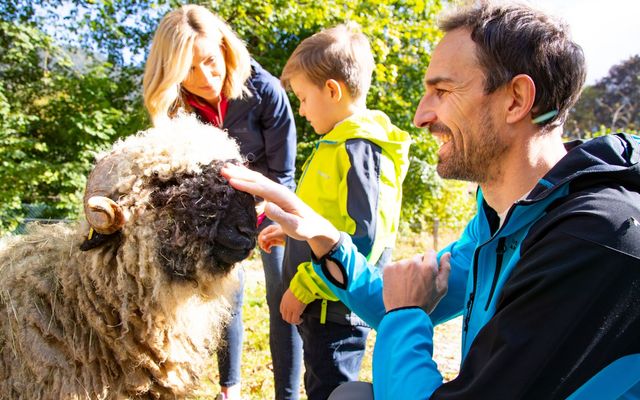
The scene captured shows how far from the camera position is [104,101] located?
919 centimetres

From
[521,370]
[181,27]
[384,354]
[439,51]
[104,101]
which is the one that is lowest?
[104,101]

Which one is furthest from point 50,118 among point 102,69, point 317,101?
point 317,101

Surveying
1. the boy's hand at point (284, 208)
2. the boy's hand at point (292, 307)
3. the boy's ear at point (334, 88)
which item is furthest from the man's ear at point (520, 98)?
the boy's hand at point (292, 307)

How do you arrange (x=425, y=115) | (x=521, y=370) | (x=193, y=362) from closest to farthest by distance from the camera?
(x=521, y=370), (x=425, y=115), (x=193, y=362)

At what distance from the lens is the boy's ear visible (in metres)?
2.69

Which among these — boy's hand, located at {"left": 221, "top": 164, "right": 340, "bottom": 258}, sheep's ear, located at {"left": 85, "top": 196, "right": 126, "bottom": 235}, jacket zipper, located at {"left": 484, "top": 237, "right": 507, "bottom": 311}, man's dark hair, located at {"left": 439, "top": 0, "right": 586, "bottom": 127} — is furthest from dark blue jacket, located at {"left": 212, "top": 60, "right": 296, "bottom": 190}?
jacket zipper, located at {"left": 484, "top": 237, "right": 507, "bottom": 311}

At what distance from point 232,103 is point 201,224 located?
4.77 feet

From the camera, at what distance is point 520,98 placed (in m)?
1.62

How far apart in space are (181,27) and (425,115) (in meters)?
1.77

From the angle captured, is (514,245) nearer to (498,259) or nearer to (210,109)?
(498,259)

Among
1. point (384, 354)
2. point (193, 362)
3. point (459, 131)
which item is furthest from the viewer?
point (193, 362)

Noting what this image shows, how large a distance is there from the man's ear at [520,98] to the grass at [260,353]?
207 cm

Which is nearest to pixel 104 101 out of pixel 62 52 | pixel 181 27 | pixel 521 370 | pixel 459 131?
pixel 62 52

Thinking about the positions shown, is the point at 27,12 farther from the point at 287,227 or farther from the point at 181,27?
the point at 287,227
